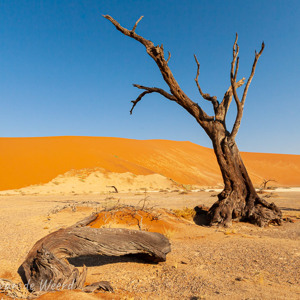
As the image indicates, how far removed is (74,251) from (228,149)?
626 centimetres

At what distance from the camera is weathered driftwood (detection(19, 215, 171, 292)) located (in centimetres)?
328

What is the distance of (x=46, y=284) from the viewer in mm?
3221

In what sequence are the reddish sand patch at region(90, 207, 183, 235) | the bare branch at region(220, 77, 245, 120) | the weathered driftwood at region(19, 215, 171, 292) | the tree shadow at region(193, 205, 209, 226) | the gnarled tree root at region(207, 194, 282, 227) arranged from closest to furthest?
the weathered driftwood at region(19, 215, 171, 292) < the reddish sand patch at region(90, 207, 183, 235) < the gnarled tree root at region(207, 194, 282, 227) < the tree shadow at region(193, 205, 209, 226) < the bare branch at region(220, 77, 245, 120)

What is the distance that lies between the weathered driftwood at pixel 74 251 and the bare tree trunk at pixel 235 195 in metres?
4.56

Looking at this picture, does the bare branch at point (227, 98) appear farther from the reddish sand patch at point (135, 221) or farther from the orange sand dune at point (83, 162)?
the orange sand dune at point (83, 162)

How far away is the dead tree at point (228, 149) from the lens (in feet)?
27.3

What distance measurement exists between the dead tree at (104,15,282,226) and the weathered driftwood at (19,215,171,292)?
451cm

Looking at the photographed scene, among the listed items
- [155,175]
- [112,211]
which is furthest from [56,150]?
[112,211]

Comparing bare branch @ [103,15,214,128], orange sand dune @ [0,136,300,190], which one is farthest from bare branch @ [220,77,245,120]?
orange sand dune @ [0,136,300,190]

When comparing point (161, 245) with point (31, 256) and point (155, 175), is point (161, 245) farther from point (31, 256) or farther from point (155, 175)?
point (155, 175)

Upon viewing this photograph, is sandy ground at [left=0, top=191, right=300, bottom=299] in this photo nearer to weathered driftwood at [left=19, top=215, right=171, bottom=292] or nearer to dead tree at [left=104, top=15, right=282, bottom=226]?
weathered driftwood at [left=19, top=215, right=171, bottom=292]

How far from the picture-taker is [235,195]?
850cm

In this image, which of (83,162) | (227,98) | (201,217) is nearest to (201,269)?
(201,217)

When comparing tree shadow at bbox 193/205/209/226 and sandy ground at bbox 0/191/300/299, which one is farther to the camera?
tree shadow at bbox 193/205/209/226
